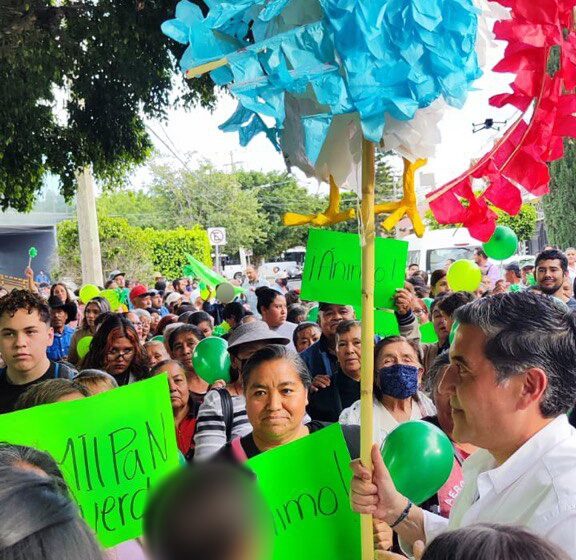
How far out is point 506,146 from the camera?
7.71 ft

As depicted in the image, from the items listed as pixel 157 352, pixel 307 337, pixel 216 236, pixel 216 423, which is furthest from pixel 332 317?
pixel 216 236

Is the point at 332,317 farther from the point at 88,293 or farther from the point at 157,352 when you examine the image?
the point at 88,293

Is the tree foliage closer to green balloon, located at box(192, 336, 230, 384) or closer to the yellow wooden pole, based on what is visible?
green balloon, located at box(192, 336, 230, 384)

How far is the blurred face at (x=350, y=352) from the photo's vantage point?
4.18 meters

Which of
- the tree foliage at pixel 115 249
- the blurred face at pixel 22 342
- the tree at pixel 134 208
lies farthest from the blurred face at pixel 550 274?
the tree at pixel 134 208

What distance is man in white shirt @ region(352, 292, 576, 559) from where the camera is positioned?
1.68 meters

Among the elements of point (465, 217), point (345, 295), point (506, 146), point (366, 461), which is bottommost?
point (366, 461)

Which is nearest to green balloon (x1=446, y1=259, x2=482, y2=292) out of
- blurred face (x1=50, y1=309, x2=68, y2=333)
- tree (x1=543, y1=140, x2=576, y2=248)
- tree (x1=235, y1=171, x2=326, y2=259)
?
blurred face (x1=50, y1=309, x2=68, y2=333)

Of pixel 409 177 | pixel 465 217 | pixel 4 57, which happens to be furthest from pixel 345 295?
pixel 4 57

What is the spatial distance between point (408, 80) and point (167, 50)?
489cm

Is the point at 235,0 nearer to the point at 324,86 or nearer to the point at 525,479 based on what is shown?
the point at 324,86

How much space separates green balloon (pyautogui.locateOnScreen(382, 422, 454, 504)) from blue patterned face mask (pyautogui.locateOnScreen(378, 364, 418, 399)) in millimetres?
1170

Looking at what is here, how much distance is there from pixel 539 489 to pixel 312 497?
756mm

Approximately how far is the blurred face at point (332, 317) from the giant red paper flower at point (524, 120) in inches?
99.7
